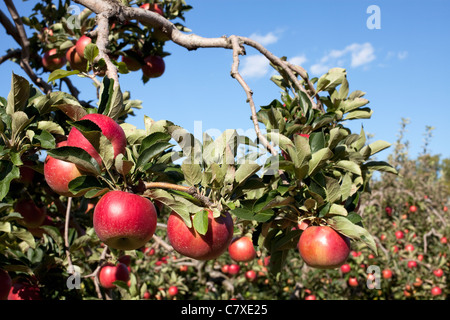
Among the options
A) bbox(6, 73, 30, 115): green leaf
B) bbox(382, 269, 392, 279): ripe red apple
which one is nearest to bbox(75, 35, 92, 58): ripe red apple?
bbox(6, 73, 30, 115): green leaf

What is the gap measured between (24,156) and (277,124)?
3.33ft

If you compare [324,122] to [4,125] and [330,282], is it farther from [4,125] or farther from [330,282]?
[330,282]

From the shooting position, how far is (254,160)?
125cm

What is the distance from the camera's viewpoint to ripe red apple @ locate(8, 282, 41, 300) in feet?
6.51

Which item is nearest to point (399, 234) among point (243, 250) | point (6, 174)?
point (243, 250)

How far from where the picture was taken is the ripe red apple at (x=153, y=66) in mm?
3117

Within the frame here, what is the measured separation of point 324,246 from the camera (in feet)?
4.39

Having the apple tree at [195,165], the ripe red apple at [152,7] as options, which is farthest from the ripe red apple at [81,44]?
the apple tree at [195,165]

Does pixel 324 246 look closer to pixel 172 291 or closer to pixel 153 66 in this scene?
pixel 153 66

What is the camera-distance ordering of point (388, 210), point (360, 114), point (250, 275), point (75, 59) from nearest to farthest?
point (360, 114) → point (75, 59) → point (250, 275) → point (388, 210)

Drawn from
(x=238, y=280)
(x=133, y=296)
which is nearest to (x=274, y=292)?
(x=238, y=280)

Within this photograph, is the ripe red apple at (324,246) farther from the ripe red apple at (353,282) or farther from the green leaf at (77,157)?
the ripe red apple at (353,282)

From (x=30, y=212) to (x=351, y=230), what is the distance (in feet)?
6.47
